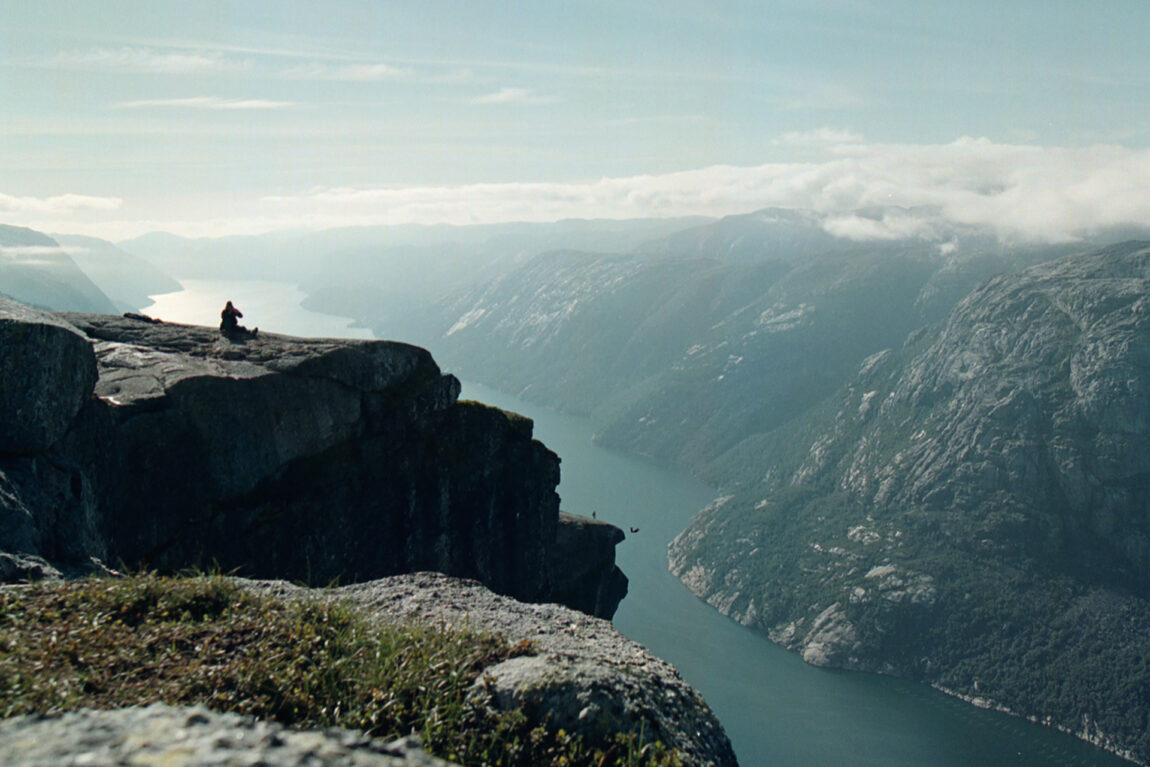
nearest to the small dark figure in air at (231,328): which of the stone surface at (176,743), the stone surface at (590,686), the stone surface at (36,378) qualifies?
the stone surface at (36,378)

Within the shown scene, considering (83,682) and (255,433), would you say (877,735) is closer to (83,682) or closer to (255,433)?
(255,433)

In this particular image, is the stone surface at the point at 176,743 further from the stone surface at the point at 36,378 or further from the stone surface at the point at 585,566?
the stone surface at the point at 585,566

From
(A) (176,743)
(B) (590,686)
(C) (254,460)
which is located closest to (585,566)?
(C) (254,460)

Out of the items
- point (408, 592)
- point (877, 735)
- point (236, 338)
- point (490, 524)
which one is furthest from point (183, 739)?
point (877, 735)

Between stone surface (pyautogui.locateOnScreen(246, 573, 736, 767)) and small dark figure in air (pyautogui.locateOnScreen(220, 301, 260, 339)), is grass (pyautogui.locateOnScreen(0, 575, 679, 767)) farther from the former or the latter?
small dark figure in air (pyautogui.locateOnScreen(220, 301, 260, 339))

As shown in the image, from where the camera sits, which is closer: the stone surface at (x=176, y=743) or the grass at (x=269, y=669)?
the stone surface at (x=176, y=743)

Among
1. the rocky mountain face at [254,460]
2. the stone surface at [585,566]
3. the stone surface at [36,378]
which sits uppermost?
the stone surface at [36,378]
